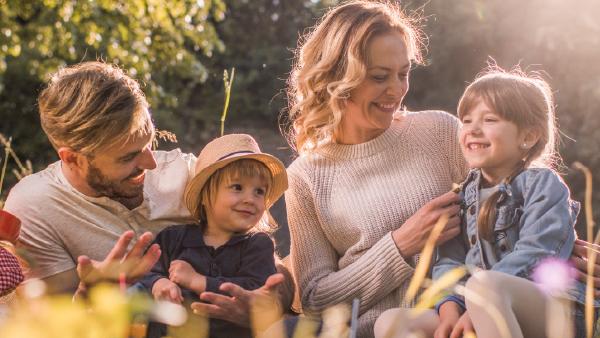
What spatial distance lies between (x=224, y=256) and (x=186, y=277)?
0.63 ft

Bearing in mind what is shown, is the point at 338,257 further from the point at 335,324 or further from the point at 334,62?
the point at 335,324

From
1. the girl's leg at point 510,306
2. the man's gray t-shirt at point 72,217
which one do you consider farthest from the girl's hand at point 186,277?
the girl's leg at point 510,306

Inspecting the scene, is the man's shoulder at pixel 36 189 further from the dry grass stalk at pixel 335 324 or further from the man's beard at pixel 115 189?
the dry grass stalk at pixel 335 324

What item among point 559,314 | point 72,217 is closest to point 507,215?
point 559,314

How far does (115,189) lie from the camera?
2.85 metres

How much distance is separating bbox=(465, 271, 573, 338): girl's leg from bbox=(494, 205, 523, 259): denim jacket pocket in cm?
22

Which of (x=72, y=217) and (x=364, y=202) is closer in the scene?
(x=72, y=217)

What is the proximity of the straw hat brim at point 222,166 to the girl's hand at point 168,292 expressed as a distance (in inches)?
17.1

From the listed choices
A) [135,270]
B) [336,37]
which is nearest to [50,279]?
[135,270]

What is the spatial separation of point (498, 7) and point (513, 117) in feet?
19.3

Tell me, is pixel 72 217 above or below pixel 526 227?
below

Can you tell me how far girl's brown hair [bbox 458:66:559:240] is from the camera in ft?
7.97

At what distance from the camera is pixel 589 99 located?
757 cm

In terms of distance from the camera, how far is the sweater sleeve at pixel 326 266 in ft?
9.42
